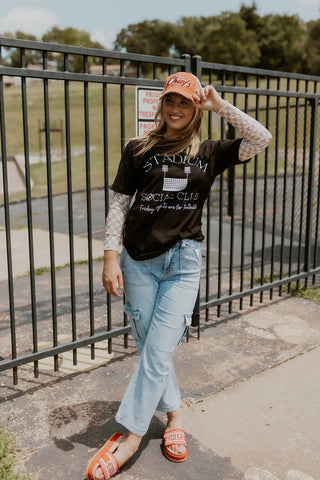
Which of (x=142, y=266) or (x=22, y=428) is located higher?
(x=142, y=266)

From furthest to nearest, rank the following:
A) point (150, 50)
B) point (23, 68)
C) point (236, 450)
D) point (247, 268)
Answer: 1. point (150, 50)
2. point (247, 268)
3. point (23, 68)
4. point (236, 450)

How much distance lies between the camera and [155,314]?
2330 millimetres

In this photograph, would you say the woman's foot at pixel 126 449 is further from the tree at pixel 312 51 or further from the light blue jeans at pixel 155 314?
the tree at pixel 312 51

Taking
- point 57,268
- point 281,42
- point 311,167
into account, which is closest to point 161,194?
point 311,167

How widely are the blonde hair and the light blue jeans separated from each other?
1.43ft

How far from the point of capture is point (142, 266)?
7.68 feet

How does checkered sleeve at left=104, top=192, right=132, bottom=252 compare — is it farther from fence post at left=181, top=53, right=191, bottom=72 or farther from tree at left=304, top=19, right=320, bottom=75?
tree at left=304, top=19, right=320, bottom=75

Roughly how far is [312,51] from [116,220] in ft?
295

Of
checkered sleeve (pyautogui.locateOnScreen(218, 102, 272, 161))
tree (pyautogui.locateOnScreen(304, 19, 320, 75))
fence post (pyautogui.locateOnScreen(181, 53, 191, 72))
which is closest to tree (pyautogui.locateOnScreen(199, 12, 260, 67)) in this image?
tree (pyautogui.locateOnScreen(304, 19, 320, 75))

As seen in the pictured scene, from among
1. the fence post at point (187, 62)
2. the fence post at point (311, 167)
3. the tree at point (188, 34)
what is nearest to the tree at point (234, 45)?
the tree at point (188, 34)

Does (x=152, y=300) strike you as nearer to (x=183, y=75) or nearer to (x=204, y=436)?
(x=204, y=436)

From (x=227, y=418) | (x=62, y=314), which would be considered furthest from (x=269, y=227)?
(x=227, y=418)

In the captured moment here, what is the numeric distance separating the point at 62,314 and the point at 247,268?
2.52 meters

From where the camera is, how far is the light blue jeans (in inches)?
90.0
